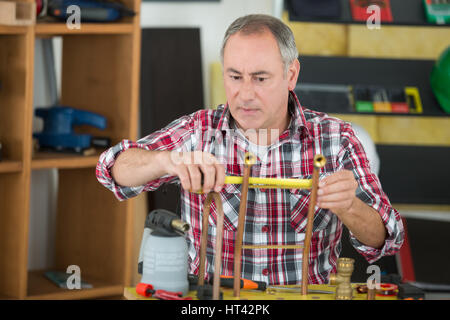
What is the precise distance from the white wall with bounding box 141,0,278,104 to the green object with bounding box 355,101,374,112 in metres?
0.65

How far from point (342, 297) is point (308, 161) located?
59 cm

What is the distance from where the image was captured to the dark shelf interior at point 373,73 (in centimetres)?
360

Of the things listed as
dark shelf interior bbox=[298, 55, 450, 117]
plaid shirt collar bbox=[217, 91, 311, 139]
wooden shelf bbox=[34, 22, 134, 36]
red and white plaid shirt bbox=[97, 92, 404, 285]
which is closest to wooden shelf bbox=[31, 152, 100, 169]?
wooden shelf bbox=[34, 22, 134, 36]

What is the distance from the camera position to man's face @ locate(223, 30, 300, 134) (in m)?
1.67

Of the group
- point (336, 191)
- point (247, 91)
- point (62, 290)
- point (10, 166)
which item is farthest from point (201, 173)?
point (62, 290)

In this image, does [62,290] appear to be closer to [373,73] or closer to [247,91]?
[247,91]

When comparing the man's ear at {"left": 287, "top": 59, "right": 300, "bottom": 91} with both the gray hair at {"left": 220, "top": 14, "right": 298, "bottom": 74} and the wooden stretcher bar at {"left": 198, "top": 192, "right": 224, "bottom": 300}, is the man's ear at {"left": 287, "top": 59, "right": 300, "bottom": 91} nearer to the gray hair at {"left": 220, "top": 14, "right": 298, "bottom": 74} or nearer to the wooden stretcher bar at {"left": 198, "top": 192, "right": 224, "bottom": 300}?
the gray hair at {"left": 220, "top": 14, "right": 298, "bottom": 74}

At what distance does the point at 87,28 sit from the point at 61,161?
1.58ft

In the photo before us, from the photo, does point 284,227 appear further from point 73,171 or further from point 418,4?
point 418,4

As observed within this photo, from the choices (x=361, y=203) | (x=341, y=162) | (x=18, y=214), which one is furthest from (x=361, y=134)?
(x=18, y=214)

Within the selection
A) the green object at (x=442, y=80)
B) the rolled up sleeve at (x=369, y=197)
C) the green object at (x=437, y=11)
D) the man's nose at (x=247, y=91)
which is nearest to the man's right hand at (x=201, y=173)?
the man's nose at (x=247, y=91)

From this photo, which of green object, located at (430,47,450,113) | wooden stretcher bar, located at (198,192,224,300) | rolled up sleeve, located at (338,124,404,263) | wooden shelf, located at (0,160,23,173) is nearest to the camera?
wooden stretcher bar, located at (198,192,224,300)

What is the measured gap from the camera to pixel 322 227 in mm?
1808

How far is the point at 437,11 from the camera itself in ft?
11.7
